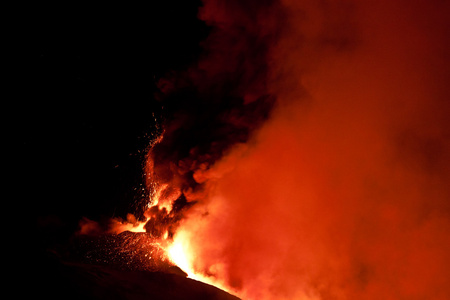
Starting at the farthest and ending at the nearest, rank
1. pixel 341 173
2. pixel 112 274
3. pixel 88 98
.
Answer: pixel 88 98 → pixel 341 173 → pixel 112 274

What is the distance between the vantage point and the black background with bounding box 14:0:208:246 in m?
5.04

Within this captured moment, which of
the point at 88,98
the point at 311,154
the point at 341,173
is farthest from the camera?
the point at 88,98

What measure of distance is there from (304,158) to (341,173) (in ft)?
1.99

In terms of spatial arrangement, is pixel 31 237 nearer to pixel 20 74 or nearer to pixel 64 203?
pixel 20 74

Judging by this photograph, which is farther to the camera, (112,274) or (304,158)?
(304,158)

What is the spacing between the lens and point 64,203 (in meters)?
6.26

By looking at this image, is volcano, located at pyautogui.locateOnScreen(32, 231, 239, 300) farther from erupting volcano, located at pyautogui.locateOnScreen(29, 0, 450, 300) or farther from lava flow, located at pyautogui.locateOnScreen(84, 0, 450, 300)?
lava flow, located at pyautogui.locateOnScreen(84, 0, 450, 300)

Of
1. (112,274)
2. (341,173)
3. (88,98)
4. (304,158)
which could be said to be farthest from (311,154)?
(88,98)

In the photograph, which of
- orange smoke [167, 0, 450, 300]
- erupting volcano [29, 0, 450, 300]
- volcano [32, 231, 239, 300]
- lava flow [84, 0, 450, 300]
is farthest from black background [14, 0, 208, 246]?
orange smoke [167, 0, 450, 300]

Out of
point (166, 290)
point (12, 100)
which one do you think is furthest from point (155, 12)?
point (166, 290)

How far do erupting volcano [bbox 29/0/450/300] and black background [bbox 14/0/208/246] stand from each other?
41 cm

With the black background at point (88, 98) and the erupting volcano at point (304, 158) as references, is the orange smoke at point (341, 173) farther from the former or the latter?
the black background at point (88, 98)

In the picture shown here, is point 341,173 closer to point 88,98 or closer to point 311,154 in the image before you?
point 311,154

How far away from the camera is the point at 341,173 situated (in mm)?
5039
